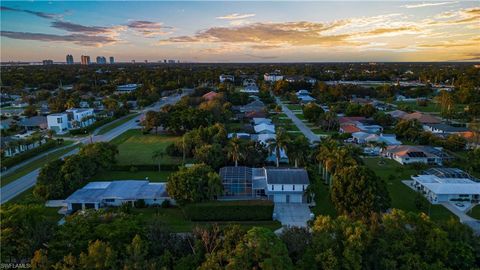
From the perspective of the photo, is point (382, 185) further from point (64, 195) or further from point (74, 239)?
point (64, 195)

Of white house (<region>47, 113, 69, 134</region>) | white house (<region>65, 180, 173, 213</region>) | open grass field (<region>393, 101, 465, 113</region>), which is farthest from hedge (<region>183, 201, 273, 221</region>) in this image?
open grass field (<region>393, 101, 465, 113</region>)

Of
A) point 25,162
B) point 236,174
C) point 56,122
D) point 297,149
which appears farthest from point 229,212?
point 56,122

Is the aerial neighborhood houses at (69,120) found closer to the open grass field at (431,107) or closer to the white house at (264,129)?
the white house at (264,129)

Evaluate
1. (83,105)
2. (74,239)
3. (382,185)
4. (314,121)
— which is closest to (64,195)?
(74,239)

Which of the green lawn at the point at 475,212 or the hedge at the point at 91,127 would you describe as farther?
the hedge at the point at 91,127

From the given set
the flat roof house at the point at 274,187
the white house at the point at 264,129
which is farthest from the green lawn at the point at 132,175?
the white house at the point at 264,129

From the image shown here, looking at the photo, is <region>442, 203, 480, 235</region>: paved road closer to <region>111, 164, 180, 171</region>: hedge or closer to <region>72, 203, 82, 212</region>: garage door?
<region>111, 164, 180, 171</region>: hedge

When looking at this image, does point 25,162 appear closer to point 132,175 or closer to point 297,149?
point 132,175
